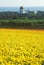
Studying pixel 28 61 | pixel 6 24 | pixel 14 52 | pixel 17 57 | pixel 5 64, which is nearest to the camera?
pixel 5 64

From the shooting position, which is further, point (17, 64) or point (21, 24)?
point (21, 24)

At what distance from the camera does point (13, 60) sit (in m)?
11.9

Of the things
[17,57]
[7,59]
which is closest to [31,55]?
[17,57]

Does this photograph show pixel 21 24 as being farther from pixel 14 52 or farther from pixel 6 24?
pixel 14 52

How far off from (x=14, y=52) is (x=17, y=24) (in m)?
45.3

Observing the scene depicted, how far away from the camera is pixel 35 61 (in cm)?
1205

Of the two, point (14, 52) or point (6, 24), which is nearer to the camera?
point (14, 52)

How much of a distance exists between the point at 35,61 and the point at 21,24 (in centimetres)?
4748

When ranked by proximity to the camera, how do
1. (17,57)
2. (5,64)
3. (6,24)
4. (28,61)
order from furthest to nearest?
(6,24), (17,57), (28,61), (5,64)

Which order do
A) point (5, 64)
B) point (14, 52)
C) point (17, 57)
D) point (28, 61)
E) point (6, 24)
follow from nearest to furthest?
point (5, 64)
point (28, 61)
point (17, 57)
point (14, 52)
point (6, 24)

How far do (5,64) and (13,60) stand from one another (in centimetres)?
88

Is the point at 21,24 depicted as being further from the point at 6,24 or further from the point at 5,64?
the point at 5,64

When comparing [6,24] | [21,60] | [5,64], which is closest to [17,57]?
[21,60]

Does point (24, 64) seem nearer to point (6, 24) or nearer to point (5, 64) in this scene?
point (5, 64)
